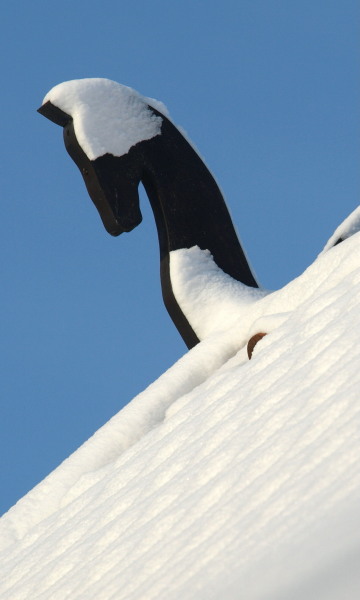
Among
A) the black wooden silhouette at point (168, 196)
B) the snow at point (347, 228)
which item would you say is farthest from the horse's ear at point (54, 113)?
the snow at point (347, 228)

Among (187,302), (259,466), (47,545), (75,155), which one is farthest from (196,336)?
(259,466)

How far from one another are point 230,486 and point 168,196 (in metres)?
1.61

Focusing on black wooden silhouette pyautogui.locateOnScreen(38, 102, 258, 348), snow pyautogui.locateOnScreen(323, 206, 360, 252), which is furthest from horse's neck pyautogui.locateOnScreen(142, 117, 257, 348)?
snow pyautogui.locateOnScreen(323, 206, 360, 252)

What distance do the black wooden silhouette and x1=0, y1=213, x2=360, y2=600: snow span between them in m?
0.69

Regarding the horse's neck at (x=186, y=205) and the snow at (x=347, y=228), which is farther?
the horse's neck at (x=186, y=205)

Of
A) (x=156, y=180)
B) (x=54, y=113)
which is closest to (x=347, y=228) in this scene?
(x=156, y=180)

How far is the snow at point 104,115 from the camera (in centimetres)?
251

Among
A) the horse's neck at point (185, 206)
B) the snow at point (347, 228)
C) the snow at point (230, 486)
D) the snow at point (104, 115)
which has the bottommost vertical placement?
the snow at point (230, 486)

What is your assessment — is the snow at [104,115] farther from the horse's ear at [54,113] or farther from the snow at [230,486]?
the snow at [230,486]

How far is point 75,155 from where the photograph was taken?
2.54 meters

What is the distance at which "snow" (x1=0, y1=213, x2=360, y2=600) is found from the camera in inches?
33.1

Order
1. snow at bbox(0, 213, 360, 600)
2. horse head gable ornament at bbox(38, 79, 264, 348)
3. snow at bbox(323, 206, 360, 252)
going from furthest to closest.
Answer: horse head gable ornament at bbox(38, 79, 264, 348) → snow at bbox(323, 206, 360, 252) → snow at bbox(0, 213, 360, 600)

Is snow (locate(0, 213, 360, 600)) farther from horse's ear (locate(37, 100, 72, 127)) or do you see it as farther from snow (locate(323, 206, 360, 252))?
horse's ear (locate(37, 100, 72, 127))

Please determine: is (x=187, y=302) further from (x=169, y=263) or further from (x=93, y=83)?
(x=93, y=83)
